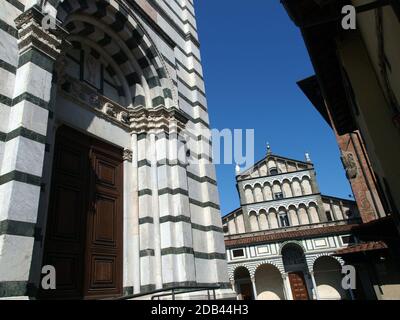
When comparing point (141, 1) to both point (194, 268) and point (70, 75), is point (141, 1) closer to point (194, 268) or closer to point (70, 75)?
point (70, 75)

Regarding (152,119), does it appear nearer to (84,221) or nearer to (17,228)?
(84,221)

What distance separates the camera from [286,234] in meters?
32.8

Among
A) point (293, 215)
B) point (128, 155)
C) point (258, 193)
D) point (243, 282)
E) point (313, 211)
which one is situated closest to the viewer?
point (128, 155)

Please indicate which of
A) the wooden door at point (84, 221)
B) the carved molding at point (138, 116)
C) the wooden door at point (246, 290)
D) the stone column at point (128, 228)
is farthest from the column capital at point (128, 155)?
the wooden door at point (246, 290)

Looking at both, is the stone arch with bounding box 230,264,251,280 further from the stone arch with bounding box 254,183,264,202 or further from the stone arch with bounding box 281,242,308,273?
the stone arch with bounding box 254,183,264,202

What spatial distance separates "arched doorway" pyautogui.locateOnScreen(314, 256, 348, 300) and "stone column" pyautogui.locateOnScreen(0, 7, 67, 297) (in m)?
32.6

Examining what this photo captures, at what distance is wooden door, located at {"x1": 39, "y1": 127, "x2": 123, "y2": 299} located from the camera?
494 cm

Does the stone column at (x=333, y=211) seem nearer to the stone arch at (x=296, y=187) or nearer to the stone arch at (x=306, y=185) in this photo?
the stone arch at (x=306, y=185)

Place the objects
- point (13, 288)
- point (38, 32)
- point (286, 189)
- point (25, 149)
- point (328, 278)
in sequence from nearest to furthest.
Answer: point (13, 288), point (25, 149), point (38, 32), point (328, 278), point (286, 189)

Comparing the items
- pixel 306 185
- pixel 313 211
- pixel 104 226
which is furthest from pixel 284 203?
pixel 104 226

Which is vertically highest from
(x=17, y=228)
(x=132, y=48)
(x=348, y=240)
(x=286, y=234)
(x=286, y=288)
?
(x=132, y=48)

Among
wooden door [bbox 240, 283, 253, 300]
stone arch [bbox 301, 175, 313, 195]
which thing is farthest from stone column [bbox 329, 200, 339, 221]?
wooden door [bbox 240, 283, 253, 300]

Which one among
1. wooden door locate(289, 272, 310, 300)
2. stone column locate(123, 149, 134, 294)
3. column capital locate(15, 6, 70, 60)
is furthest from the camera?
wooden door locate(289, 272, 310, 300)

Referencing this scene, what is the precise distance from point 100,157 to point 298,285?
30966 mm
